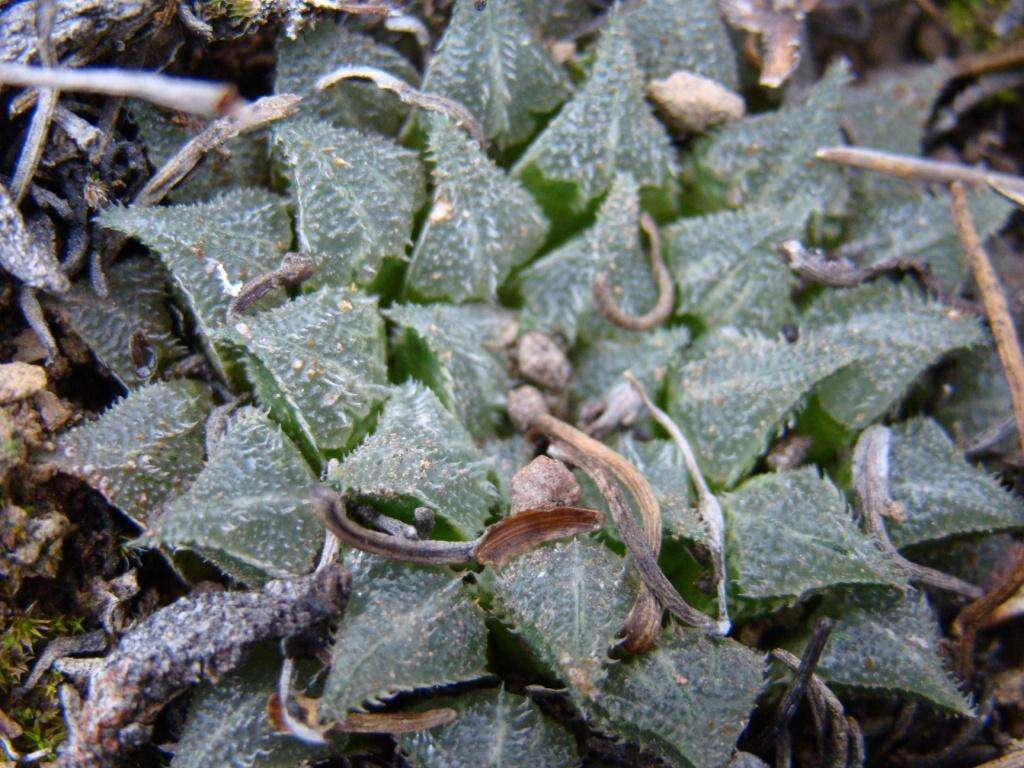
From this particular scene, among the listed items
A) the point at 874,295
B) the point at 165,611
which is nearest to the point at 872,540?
the point at 874,295

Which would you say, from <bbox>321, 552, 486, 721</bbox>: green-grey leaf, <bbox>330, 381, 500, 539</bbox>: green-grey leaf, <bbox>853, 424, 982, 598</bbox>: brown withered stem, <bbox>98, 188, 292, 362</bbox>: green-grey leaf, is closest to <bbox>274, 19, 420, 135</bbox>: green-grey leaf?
<bbox>98, 188, 292, 362</bbox>: green-grey leaf

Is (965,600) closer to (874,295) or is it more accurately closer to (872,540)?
(872,540)

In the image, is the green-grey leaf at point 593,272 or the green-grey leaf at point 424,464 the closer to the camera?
the green-grey leaf at point 424,464

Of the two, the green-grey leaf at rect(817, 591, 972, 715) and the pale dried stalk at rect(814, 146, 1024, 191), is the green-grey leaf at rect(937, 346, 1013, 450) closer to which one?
the pale dried stalk at rect(814, 146, 1024, 191)

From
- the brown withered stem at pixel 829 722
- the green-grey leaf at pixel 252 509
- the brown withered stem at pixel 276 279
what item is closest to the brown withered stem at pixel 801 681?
the brown withered stem at pixel 829 722

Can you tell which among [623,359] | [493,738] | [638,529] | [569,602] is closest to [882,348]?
[623,359]

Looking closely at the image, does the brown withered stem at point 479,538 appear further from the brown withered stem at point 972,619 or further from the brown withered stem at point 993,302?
the brown withered stem at point 993,302
